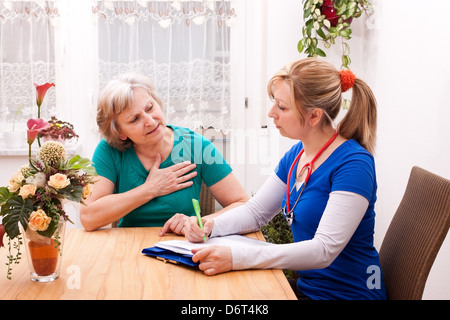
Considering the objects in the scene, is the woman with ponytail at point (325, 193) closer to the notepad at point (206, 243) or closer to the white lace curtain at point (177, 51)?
the notepad at point (206, 243)

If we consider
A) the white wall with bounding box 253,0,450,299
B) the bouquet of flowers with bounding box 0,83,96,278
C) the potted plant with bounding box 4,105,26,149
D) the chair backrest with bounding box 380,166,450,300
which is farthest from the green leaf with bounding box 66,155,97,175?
the potted plant with bounding box 4,105,26,149

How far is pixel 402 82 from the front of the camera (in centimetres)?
247

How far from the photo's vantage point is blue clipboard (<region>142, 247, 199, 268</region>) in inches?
54.7

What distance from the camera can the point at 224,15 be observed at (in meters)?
3.23

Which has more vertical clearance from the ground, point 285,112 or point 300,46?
point 300,46

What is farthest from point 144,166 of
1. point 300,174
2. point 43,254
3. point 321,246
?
point 321,246

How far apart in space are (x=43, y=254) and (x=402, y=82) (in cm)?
182

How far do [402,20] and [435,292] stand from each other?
1229mm

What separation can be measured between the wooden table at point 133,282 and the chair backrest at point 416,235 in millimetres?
357

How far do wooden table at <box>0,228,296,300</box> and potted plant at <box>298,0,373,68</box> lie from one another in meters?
1.77

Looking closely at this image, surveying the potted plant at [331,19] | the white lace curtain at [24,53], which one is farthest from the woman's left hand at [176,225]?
the white lace curtain at [24,53]

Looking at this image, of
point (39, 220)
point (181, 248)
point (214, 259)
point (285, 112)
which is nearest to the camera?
point (39, 220)

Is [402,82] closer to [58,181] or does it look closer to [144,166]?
[144,166]

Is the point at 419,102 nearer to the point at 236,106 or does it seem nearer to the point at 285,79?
the point at 285,79
